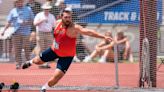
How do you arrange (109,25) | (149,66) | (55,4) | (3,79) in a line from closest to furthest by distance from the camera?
(149,66)
(3,79)
(55,4)
(109,25)

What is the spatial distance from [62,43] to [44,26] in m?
4.06

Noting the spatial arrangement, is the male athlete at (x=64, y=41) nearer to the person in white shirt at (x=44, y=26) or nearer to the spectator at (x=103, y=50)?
the person in white shirt at (x=44, y=26)

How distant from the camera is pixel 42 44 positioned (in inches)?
565

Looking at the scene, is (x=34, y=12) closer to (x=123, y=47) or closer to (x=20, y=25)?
(x=20, y=25)

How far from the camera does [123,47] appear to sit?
15852mm

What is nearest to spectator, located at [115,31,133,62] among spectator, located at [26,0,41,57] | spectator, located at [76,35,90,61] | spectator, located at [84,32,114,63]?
spectator, located at [84,32,114,63]

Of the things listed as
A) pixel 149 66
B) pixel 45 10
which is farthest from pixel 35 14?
pixel 149 66

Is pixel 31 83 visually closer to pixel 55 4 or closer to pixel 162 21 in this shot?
pixel 55 4

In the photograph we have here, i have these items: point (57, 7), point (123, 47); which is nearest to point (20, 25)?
point (57, 7)

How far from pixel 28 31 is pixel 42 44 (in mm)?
506

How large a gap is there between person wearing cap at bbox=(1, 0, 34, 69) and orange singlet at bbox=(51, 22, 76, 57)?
133 inches

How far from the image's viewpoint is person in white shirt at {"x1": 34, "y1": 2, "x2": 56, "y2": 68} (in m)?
14.3

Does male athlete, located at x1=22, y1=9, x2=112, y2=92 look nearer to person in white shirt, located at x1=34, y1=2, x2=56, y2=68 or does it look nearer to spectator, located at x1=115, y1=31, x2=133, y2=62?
person in white shirt, located at x1=34, y1=2, x2=56, y2=68

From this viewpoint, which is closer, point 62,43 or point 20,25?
point 62,43
